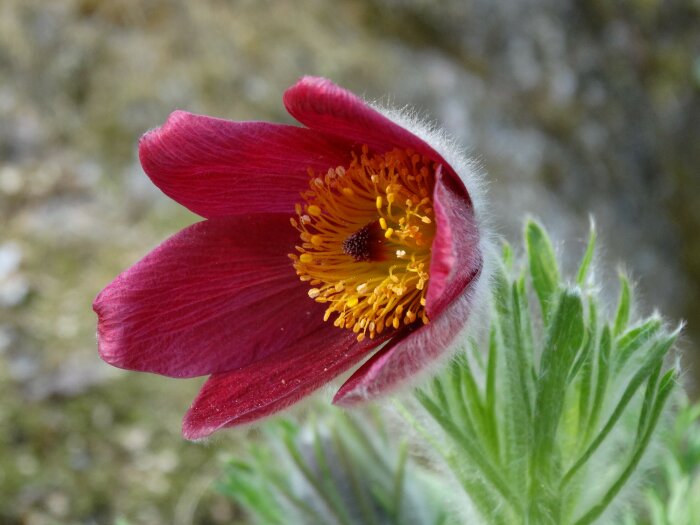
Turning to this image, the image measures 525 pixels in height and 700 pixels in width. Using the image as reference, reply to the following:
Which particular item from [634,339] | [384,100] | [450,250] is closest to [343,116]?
[450,250]

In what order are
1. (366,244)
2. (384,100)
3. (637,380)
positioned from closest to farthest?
(637,380)
(366,244)
(384,100)

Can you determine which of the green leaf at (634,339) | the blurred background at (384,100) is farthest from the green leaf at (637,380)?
the blurred background at (384,100)

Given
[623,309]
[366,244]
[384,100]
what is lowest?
[623,309]

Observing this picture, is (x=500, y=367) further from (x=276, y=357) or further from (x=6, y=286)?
(x=6, y=286)

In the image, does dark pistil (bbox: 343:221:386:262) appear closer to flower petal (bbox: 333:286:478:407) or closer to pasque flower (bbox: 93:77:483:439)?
pasque flower (bbox: 93:77:483:439)

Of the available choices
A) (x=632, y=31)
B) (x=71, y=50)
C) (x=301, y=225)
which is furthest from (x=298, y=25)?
(x=301, y=225)

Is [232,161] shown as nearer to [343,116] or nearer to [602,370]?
[343,116]

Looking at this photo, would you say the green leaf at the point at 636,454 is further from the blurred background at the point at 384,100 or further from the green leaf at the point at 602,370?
the blurred background at the point at 384,100

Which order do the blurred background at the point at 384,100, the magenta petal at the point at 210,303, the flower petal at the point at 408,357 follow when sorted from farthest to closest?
the blurred background at the point at 384,100, the magenta petal at the point at 210,303, the flower petal at the point at 408,357

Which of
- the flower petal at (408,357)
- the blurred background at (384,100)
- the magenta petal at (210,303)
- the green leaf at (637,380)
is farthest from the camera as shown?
the blurred background at (384,100)
